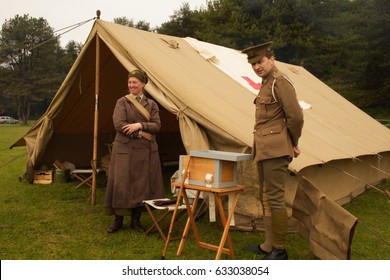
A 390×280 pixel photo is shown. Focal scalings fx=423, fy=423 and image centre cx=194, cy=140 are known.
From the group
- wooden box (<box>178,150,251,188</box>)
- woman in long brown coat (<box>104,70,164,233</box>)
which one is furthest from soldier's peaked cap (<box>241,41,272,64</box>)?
woman in long brown coat (<box>104,70,164,233</box>)

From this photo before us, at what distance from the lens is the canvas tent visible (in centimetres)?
330

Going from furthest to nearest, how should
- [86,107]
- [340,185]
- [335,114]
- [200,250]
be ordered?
[335,114] < [86,107] < [340,185] < [200,250]

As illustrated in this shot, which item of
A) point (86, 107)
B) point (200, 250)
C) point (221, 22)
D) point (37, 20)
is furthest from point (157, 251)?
point (37, 20)

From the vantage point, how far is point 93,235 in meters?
3.80

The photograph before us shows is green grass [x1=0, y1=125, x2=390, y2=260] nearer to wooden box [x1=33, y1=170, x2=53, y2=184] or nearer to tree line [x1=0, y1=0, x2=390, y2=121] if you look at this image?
wooden box [x1=33, y1=170, x2=53, y2=184]

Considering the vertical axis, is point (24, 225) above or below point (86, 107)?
below

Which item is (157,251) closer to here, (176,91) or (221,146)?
(221,146)

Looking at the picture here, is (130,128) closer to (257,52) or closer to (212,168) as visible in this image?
(212,168)

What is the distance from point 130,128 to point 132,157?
26cm

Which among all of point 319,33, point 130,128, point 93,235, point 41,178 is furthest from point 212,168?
point 319,33

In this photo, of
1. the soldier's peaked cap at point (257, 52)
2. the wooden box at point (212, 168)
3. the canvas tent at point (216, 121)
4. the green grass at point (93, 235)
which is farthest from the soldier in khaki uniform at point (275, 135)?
the green grass at point (93, 235)

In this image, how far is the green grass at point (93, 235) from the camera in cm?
331

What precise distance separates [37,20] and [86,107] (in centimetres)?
3229
